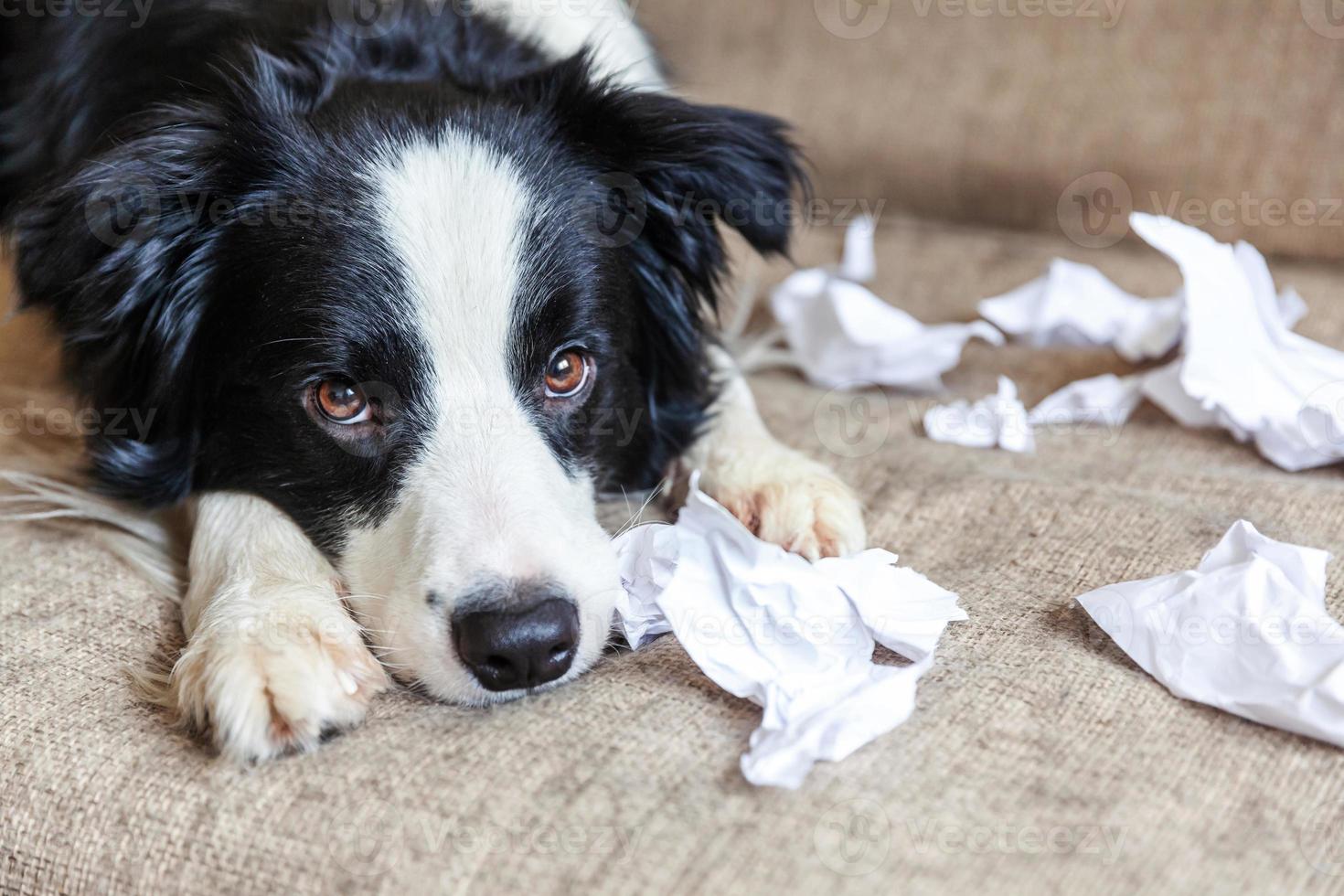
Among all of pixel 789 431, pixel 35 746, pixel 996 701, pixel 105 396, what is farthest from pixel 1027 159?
pixel 35 746

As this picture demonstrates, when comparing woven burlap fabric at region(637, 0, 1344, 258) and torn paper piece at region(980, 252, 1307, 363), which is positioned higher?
woven burlap fabric at region(637, 0, 1344, 258)

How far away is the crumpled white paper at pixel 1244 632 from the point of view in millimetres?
1440

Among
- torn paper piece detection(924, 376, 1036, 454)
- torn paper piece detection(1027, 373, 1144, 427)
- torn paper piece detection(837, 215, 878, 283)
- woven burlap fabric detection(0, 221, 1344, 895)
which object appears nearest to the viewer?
woven burlap fabric detection(0, 221, 1344, 895)

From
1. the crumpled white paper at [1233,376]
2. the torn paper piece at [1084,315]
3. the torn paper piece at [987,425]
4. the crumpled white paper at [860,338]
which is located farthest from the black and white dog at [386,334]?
the torn paper piece at [1084,315]

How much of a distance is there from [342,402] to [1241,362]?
1.62 m

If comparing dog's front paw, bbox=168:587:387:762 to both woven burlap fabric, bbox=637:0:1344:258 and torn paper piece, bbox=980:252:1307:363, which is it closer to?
torn paper piece, bbox=980:252:1307:363

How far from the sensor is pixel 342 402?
1802 mm

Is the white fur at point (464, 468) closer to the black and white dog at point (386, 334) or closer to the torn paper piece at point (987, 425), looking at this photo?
the black and white dog at point (386, 334)

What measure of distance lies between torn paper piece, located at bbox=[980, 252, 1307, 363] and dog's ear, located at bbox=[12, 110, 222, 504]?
1704 millimetres

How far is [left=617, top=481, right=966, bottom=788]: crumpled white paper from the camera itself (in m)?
1.43

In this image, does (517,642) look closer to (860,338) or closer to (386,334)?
(386,334)

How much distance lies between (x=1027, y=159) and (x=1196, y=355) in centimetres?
98

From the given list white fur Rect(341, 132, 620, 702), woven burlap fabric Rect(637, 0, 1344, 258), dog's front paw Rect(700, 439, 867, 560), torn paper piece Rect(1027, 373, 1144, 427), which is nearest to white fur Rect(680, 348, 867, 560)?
dog's front paw Rect(700, 439, 867, 560)

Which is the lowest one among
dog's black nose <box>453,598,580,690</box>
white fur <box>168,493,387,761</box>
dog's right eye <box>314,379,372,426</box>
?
white fur <box>168,493,387,761</box>
